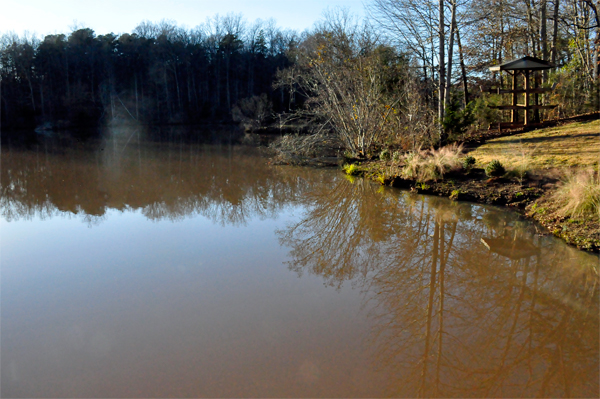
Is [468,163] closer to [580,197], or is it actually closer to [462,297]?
[580,197]

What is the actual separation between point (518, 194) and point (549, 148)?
11.6ft

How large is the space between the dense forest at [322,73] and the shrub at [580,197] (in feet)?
22.1

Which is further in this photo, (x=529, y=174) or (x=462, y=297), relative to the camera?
(x=529, y=174)

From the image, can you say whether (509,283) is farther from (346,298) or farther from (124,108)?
(124,108)

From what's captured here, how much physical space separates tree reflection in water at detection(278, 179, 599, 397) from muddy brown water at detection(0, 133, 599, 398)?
26 millimetres

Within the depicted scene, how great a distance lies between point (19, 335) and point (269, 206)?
6.75 meters

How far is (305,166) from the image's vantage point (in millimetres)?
17703

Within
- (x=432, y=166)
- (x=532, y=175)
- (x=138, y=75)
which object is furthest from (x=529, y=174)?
(x=138, y=75)

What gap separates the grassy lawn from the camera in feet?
35.7

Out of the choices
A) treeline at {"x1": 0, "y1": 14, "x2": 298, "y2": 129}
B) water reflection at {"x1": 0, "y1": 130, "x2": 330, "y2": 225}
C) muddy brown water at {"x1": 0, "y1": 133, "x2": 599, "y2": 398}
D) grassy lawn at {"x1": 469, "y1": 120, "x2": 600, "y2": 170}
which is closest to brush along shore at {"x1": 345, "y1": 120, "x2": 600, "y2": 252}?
grassy lawn at {"x1": 469, "y1": 120, "x2": 600, "y2": 170}

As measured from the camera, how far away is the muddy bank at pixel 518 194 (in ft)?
24.4

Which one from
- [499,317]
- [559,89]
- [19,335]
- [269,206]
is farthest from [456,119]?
[19,335]

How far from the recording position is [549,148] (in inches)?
486

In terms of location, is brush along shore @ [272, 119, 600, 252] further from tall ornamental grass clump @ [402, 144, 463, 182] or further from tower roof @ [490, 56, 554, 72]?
tower roof @ [490, 56, 554, 72]
